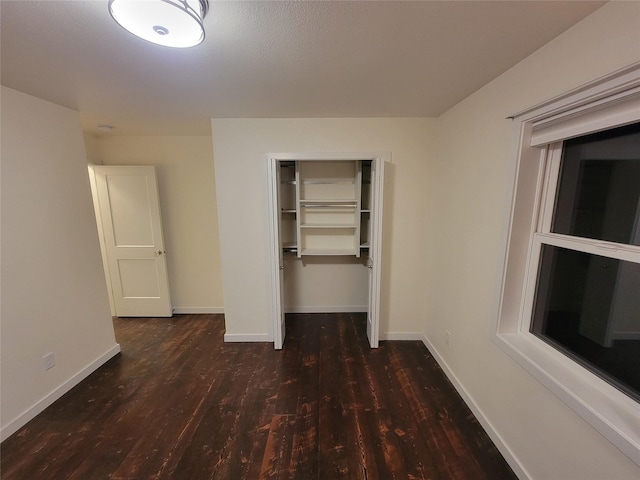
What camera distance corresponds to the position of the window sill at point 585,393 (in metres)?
0.98

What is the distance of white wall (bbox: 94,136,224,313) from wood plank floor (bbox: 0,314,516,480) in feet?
2.97

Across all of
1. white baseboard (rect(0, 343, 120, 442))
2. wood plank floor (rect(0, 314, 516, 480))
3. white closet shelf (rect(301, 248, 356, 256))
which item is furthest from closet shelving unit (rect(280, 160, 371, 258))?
white baseboard (rect(0, 343, 120, 442))

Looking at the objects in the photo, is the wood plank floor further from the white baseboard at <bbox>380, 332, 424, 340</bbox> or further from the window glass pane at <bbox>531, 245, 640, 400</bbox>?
the window glass pane at <bbox>531, 245, 640, 400</bbox>

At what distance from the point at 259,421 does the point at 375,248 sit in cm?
176

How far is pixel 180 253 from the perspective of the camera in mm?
3461

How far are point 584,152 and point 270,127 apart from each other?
2.31 meters

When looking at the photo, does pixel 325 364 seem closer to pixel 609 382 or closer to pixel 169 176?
pixel 609 382

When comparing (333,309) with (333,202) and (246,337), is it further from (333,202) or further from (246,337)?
(333,202)

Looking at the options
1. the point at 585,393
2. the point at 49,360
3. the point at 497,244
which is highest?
the point at 497,244

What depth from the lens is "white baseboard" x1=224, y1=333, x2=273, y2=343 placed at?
285cm

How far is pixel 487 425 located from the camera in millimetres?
1717

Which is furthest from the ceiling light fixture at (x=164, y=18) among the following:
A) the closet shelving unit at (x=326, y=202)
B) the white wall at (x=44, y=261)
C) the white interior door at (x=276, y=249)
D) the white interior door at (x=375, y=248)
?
the closet shelving unit at (x=326, y=202)

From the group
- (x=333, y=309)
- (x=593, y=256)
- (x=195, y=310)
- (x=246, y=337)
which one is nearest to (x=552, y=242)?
(x=593, y=256)

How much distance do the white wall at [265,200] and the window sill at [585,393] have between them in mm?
1335
